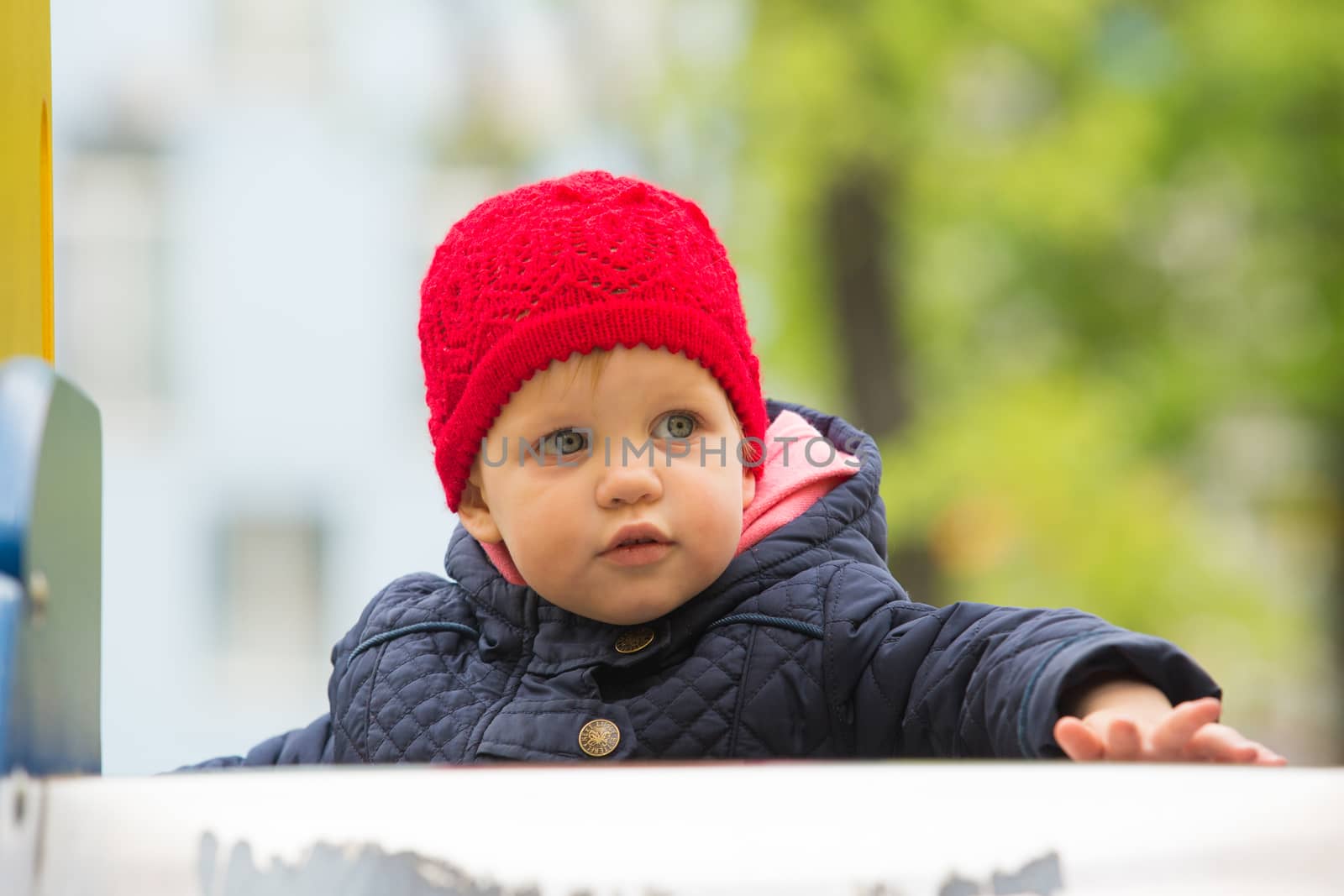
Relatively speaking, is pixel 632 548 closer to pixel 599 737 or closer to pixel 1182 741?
pixel 599 737

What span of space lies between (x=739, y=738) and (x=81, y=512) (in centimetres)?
43

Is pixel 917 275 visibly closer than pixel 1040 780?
No

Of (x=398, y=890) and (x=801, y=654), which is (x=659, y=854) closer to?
(x=398, y=890)

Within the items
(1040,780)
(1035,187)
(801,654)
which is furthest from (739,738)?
(1035,187)

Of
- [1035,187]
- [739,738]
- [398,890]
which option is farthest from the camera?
[1035,187]

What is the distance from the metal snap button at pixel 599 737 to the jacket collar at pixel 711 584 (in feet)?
0.16

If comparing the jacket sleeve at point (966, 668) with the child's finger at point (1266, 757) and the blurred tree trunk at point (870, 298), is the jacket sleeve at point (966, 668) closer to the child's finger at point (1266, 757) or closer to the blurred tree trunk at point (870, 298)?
the child's finger at point (1266, 757)

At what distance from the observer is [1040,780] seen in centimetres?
53

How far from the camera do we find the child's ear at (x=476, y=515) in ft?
3.43

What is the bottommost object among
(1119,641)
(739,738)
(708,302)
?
(739,738)

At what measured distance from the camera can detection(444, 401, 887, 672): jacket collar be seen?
990mm

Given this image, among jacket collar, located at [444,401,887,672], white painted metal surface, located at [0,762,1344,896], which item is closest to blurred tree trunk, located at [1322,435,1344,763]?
jacket collar, located at [444,401,887,672]

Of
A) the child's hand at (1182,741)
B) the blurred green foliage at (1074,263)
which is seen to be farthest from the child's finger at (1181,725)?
the blurred green foliage at (1074,263)

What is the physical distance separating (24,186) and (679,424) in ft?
1.32
